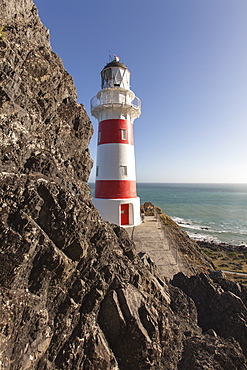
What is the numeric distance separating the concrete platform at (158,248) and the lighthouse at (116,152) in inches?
55.2

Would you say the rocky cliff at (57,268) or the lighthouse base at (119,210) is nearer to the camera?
the rocky cliff at (57,268)

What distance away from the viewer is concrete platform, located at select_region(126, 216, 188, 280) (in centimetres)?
962

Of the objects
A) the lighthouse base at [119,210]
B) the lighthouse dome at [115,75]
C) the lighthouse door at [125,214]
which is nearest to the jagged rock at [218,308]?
the lighthouse base at [119,210]

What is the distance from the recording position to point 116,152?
1518cm

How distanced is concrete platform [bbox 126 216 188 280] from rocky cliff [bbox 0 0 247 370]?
3871 millimetres

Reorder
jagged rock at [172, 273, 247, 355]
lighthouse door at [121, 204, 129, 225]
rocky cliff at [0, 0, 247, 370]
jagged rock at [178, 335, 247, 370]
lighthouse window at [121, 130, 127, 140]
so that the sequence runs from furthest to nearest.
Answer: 1. lighthouse door at [121, 204, 129, 225]
2. lighthouse window at [121, 130, 127, 140]
3. jagged rock at [172, 273, 247, 355]
4. jagged rock at [178, 335, 247, 370]
5. rocky cliff at [0, 0, 247, 370]

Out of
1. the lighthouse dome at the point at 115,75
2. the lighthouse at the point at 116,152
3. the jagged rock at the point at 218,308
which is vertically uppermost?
the lighthouse dome at the point at 115,75

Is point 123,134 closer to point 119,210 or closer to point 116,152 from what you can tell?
point 116,152

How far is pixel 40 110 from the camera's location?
15.4 ft

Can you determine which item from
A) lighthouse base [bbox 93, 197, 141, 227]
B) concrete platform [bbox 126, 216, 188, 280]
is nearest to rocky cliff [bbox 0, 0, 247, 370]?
concrete platform [bbox 126, 216, 188, 280]

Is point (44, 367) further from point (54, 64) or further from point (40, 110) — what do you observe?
point (54, 64)

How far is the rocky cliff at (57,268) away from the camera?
3.24 m

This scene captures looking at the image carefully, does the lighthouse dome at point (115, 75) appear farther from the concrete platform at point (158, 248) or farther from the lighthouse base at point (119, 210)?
the concrete platform at point (158, 248)

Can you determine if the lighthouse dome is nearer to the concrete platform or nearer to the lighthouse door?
the lighthouse door
